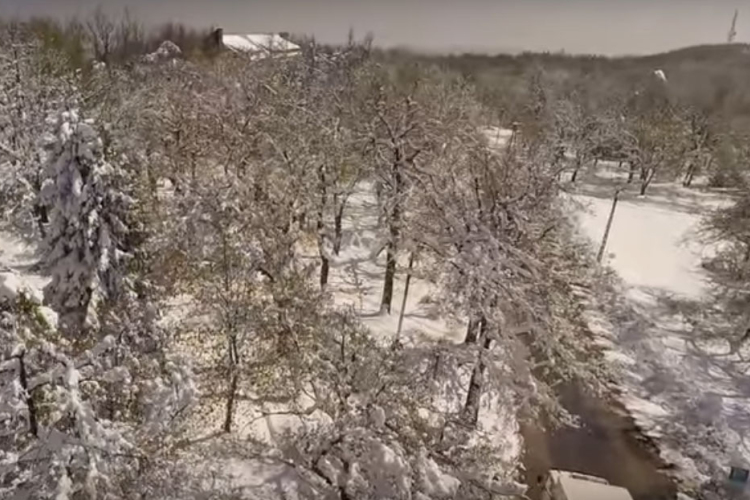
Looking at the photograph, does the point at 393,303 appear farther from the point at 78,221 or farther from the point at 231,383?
the point at 78,221

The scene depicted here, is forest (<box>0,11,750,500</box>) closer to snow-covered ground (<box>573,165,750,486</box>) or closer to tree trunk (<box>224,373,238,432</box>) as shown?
tree trunk (<box>224,373,238,432</box>)

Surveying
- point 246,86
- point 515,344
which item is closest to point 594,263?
point 515,344

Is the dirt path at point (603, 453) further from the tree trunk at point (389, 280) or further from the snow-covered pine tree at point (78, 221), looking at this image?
the snow-covered pine tree at point (78, 221)

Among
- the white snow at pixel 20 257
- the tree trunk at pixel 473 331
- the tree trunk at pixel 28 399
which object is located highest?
the tree trunk at pixel 28 399

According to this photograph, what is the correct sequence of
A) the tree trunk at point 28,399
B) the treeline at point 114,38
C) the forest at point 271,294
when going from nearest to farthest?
1. the tree trunk at point 28,399
2. the forest at point 271,294
3. the treeline at point 114,38

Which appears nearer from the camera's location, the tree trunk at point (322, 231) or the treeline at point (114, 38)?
the tree trunk at point (322, 231)

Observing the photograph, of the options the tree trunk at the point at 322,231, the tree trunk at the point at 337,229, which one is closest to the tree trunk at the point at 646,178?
the tree trunk at the point at 337,229

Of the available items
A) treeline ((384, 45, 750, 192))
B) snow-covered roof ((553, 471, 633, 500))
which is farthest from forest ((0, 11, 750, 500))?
treeline ((384, 45, 750, 192))
